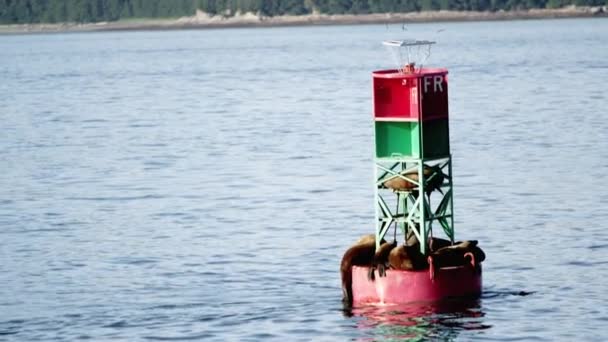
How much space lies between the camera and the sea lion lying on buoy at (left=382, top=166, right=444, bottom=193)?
3522 cm

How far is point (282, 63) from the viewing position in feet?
648

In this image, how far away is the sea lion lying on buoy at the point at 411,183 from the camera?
35.2 metres

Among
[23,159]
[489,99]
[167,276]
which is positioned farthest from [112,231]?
[489,99]

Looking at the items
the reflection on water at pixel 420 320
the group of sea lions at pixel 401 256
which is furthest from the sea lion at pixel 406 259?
the reflection on water at pixel 420 320

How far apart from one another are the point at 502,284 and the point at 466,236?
742 cm

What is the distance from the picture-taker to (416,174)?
35281 mm

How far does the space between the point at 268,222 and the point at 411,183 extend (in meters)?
16.2

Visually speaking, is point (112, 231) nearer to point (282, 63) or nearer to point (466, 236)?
point (466, 236)

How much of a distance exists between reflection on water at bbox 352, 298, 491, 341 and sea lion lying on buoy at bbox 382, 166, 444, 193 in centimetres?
257

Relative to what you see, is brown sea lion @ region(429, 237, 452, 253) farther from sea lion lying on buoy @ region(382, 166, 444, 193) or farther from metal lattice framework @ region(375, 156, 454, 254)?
sea lion lying on buoy @ region(382, 166, 444, 193)

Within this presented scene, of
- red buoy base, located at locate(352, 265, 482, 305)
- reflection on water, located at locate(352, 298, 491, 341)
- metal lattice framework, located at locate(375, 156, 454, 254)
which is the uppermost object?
metal lattice framework, located at locate(375, 156, 454, 254)

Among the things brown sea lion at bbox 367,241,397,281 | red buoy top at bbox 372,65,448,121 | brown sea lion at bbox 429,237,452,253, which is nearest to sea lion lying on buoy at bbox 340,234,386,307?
brown sea lion at bbox 367,241,397,281

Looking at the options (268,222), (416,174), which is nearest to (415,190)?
(416,174)

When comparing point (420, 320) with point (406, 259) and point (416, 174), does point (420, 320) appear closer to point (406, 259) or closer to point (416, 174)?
point (406, 259)
